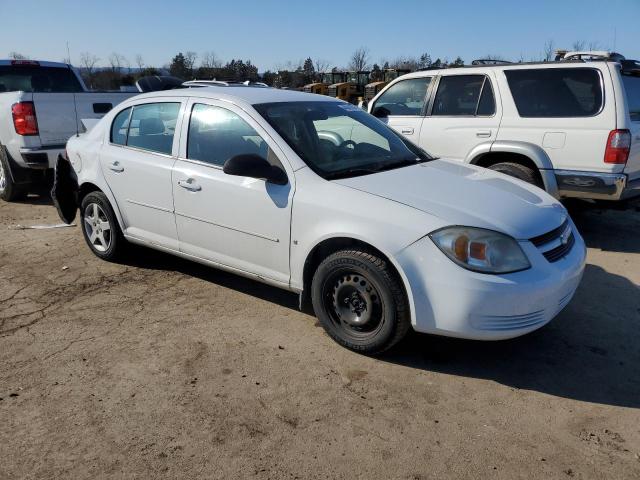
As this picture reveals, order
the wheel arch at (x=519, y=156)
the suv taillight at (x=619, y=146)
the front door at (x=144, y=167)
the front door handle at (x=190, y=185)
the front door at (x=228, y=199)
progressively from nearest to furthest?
the front door at (x=228, y=199), the front door handle at (x=190, y=185), the front door at (x=144, y=167), the suv taillight at (x=619, y=146), the wheel arch at (x=519, y=156)

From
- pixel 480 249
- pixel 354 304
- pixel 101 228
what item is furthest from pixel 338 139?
pixel 101 228

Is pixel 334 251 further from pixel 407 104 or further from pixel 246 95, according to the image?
pixel 407 104

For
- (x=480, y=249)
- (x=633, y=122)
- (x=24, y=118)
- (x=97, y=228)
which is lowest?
(x=97, y=228)

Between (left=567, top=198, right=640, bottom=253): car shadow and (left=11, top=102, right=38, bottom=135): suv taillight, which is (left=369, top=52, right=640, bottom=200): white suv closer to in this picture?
(left=567, top=198, right=640, bottom=253): car shadow

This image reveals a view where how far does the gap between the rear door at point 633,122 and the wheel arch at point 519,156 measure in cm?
74

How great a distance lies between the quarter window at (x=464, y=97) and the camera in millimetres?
6454

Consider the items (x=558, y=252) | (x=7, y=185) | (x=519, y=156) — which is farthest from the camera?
(x=7, y=185)

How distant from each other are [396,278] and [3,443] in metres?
2.29

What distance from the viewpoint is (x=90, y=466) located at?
259 cm

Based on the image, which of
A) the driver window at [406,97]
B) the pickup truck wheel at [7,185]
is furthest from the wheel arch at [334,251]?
the pickup truck wheel at [7,185]

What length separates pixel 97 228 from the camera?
5.37 metres

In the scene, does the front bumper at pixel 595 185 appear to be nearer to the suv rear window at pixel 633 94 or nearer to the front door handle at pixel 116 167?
the suv rear window at pixel 633 94

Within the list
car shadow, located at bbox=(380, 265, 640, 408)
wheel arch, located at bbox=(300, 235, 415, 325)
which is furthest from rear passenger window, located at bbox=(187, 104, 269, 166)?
car shadow, located at bbox=(380, 265, 640, 408)

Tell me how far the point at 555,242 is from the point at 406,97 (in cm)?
432
